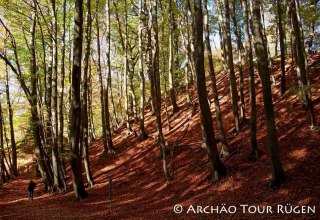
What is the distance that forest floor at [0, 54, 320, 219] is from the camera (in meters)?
8.93

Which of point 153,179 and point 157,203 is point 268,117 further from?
point 153,179

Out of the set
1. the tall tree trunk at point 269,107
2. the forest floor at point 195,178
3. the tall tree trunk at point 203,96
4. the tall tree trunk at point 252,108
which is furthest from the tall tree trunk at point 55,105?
the tall tree trunk at point 269,107

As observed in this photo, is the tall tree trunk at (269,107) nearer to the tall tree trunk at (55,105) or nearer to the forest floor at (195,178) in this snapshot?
the forest floor at (195,178)

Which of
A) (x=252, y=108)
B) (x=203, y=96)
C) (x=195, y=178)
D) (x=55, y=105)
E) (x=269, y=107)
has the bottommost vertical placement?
(x=195, y=178)

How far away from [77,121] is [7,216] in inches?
174

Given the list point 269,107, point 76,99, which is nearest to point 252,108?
point 269,107

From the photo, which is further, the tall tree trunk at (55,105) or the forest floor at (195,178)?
the tall tree trunk at (55,105)

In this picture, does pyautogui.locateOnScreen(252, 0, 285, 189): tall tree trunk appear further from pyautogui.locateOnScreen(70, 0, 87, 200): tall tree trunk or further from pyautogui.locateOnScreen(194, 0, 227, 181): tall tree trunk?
pyautogui.locateOnScreen(70, 0, 87, 200): tall tree trunk

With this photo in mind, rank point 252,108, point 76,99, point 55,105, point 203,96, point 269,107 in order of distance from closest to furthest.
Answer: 1. point 269,107
2. point 203,96
3. point 252,108
4. point 76,99
5. point 55,105

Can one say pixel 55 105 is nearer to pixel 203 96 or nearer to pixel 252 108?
pixel 203 96

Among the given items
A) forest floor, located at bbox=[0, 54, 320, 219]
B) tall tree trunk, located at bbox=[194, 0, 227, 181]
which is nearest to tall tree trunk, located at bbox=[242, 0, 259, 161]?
forest floor, located at bbox=[0, 54, 320, 219]

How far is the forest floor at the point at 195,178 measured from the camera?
8.93 metres

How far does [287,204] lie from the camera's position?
794 cm

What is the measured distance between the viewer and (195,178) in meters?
12.6
